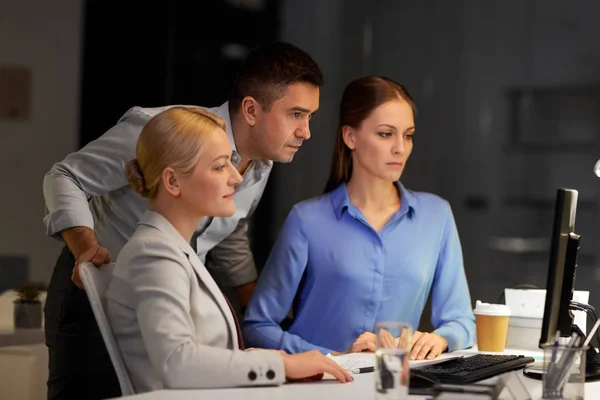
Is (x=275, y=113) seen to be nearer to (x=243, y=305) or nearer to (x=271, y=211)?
(x=243, y=305)

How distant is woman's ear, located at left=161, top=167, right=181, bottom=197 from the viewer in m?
2.01

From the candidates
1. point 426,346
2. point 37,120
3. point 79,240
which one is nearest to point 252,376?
point 79,240

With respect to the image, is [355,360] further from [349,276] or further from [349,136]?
[349,136]

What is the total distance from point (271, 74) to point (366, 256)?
67cm

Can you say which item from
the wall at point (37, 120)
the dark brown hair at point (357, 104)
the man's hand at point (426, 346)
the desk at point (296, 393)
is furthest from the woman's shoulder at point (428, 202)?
the wall at point (37, 120)

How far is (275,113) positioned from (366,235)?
0.51 metres

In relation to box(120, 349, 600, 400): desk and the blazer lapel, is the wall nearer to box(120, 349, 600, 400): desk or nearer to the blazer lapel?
the blazer lapel

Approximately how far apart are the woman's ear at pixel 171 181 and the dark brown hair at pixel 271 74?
808mm

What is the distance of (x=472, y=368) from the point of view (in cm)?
213

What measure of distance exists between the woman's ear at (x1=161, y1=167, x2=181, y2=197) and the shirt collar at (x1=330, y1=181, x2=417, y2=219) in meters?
1.00

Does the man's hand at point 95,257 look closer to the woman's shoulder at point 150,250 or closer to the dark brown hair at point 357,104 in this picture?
the woman's shoulder at point 150,250

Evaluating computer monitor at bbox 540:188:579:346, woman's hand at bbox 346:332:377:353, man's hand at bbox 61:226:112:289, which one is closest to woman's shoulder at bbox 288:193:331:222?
woman's hand at bbox 346:332:377:353

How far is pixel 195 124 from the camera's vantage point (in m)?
2.04

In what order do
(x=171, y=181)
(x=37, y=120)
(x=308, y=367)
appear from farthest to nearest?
(x=37, y=120)
(x=171, y=181)
(x=308, y=367)
